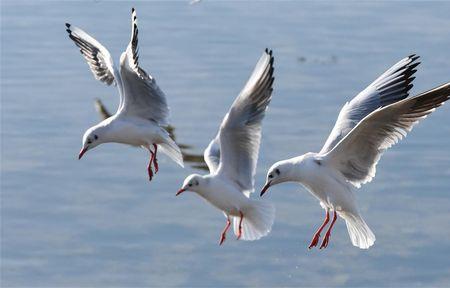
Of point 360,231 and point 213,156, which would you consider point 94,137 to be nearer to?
point 213,156

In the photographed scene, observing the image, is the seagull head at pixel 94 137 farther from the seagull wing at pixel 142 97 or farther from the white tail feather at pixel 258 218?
the white tail feather at pixel 258 218

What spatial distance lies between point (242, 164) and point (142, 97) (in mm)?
1095

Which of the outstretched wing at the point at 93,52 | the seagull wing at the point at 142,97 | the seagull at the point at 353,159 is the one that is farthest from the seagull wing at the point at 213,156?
the outstretched wing at the point at 93,52

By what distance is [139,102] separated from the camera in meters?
9.53

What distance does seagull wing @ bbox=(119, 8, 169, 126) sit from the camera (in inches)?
369

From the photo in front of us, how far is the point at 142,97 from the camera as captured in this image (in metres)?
9.52

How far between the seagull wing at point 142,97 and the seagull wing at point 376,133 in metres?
1.42

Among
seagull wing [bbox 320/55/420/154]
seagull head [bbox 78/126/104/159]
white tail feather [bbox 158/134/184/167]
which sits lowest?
white tail feather [bbox 158/134/184/167]

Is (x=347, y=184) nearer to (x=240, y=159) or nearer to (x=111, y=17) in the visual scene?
(x=240, y=159)

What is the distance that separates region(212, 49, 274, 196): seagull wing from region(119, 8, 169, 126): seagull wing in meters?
0.92

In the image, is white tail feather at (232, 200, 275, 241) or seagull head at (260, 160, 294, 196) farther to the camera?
white tail feather at (232, 200, 275, 241)

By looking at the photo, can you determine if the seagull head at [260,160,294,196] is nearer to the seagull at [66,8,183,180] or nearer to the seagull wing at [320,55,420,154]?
the seagull wing at [320,55,420,154]

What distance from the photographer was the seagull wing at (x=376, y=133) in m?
8.23

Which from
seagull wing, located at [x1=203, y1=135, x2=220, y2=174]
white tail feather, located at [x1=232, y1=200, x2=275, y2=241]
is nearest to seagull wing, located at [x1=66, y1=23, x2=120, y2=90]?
seagull wing, located at [x1=203, y1=135, x2=220, y2=174]
